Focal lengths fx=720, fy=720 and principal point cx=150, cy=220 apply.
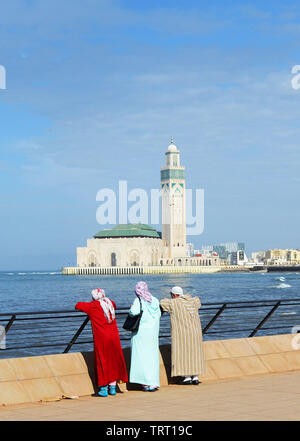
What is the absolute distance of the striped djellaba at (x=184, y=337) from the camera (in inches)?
406

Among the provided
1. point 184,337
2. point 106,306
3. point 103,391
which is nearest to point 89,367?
point 103,391

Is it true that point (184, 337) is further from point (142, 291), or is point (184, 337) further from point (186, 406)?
point (186, 406)

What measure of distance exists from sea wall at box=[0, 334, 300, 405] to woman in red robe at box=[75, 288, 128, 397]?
0.50 meters

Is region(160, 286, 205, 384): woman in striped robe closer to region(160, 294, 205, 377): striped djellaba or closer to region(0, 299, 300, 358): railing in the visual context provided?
region(160, 294, 205, 377): striped djellaba

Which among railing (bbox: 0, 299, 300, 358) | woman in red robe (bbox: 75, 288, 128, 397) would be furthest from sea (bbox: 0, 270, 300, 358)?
woman in red robe (bbox: 75, 288, 128, 397)

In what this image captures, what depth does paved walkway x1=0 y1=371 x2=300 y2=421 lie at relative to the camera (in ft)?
25.9

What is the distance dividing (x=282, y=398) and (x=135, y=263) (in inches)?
7503

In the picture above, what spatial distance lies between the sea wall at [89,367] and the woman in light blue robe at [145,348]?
359 mm

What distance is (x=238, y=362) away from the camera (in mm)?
11750

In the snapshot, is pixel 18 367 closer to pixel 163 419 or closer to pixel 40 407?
pixel 40 407

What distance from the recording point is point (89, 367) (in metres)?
10.3

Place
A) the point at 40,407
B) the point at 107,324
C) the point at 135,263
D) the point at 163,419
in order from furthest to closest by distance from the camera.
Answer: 1. the point at 135,263
2. the point at 107,324
3. the point at 40,407
4. the point at 163,419

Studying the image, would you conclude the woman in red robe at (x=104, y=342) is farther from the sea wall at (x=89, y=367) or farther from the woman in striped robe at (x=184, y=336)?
the woman in striped robe at (x=184, y=336)
